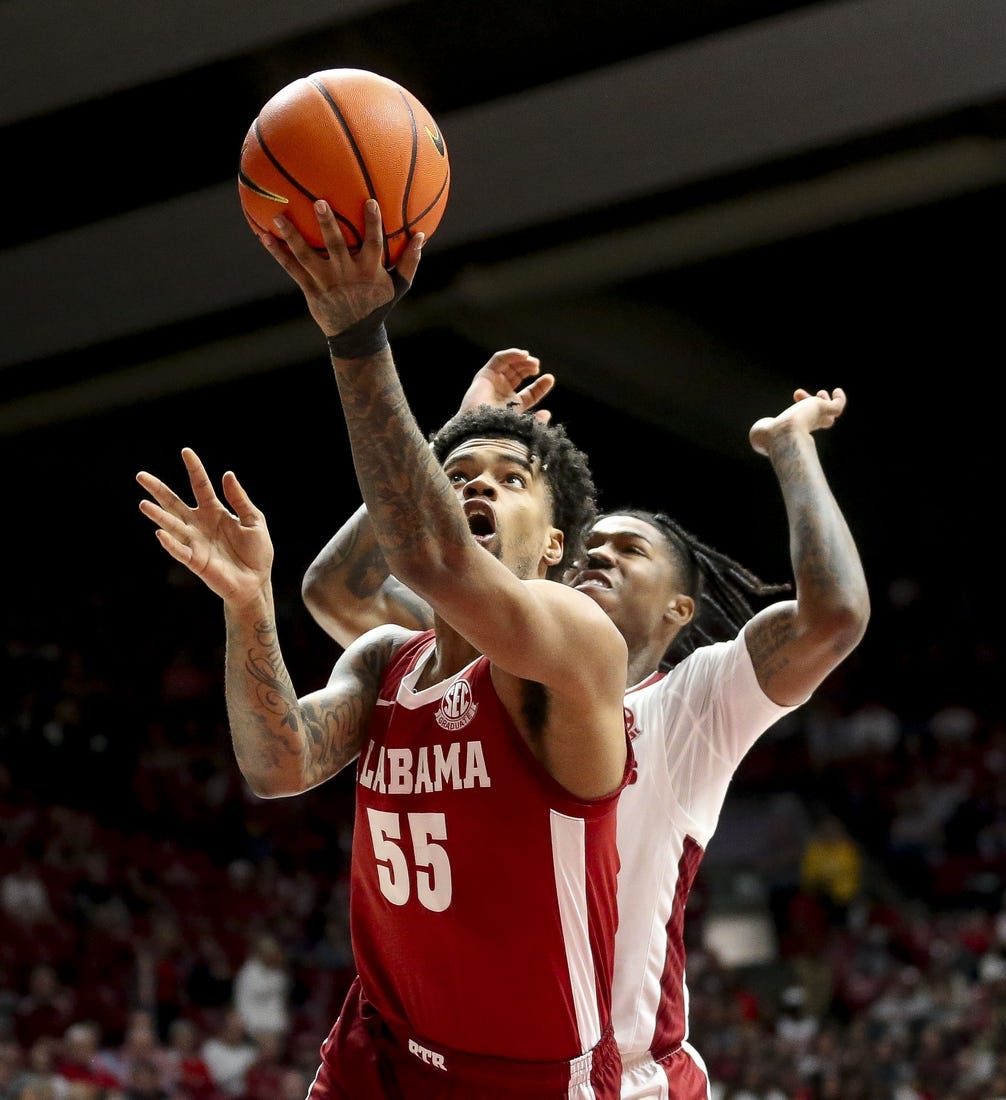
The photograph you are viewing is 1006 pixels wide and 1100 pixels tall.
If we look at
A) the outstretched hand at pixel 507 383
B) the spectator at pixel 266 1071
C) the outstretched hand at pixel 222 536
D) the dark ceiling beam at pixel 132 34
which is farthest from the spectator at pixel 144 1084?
the outstretched hand at pixel 222 536

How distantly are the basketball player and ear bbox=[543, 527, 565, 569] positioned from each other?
0.13 feet

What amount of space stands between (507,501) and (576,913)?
728 millimetres

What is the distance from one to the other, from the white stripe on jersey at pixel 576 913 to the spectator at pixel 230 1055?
21.7 feet

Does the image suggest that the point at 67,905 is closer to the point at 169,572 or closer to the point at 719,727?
the point at 169,572

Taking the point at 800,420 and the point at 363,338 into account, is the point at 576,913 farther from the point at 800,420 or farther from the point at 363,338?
the point at 800,420

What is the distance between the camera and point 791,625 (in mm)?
3207

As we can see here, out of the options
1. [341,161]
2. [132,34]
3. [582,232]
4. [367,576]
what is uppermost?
[132,34]

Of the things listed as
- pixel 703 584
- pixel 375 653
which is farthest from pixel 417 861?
pixel 703 584

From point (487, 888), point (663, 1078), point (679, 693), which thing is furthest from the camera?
point (679, 693)

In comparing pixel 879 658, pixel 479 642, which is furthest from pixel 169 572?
pixel 479 642

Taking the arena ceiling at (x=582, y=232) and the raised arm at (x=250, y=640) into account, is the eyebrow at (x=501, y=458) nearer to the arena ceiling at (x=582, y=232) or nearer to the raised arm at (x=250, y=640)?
the raised arm at (x=250, y=640)

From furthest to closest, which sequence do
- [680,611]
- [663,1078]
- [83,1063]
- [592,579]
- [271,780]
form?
[83,1063] < [680,611] < [592,579] < [663,1078] < [271,780]

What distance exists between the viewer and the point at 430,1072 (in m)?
2.56

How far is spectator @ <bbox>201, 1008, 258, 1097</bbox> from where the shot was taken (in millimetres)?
8602
